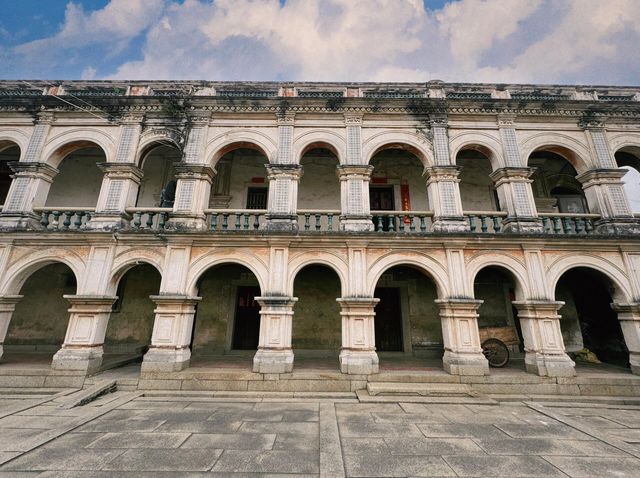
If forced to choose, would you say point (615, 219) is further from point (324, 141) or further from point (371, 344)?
point (324, 141)

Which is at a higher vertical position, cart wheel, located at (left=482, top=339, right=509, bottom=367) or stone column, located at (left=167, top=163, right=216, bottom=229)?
stone column, located at (left=167, top=163, right=216, bottom=229)

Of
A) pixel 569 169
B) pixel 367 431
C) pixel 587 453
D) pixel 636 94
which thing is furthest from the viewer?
pixel 569 169

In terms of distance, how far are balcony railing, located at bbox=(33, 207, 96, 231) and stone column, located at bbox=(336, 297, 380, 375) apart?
27.1ft

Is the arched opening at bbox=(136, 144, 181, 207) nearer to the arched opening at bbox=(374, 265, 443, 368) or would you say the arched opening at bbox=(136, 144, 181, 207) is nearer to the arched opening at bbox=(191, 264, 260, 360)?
the arched opening at bbox=(191, 264, 260, 360)

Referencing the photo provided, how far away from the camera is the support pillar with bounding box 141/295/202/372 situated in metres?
7.71

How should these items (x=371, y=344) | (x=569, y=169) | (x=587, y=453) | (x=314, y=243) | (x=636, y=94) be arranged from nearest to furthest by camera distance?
(x=587, y=453)
(x=371, y=344)
(x=314, y=243)
(x=636, y=94)
(x=569, y=169)

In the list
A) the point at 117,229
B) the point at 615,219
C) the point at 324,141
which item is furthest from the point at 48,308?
the point at 615,219

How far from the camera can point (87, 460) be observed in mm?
4156

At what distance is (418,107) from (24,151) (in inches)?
515

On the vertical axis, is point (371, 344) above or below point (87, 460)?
above

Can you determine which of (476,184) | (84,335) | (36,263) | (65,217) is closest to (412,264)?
(476,184)

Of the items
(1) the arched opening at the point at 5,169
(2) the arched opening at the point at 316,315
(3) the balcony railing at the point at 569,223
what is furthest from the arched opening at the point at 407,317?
(1) the arched opening at the point at 5,169

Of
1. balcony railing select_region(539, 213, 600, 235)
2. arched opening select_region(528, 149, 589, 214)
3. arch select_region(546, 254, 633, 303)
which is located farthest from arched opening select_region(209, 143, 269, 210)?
arched opening select_region(528, 149, 589, 214)

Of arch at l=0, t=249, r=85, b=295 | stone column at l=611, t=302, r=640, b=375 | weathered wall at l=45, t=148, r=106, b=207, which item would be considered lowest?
stone column at l=611, t=302, r=640, b=375
